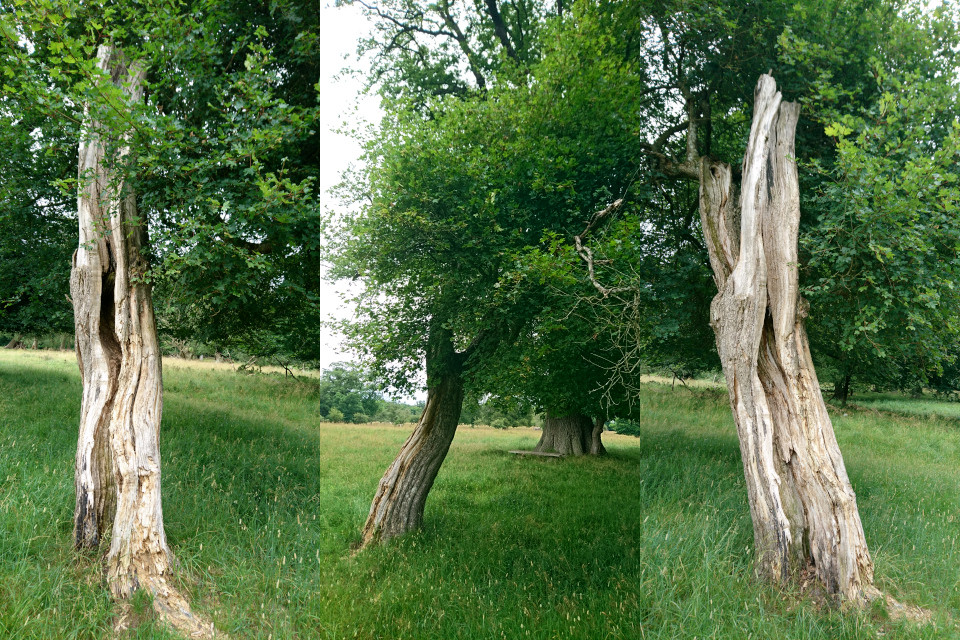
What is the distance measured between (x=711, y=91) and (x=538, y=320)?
6.68 feet

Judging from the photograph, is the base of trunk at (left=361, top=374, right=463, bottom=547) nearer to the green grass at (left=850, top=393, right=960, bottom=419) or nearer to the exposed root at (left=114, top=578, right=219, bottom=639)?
the exposed root at (left=114, top=578, right=219, bottom=639)

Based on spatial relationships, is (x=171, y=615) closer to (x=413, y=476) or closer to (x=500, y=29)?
(x=413, y=476)

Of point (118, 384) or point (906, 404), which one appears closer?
point (118, 384)

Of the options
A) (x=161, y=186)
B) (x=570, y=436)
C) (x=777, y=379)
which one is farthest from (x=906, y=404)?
(x=161, y=186)

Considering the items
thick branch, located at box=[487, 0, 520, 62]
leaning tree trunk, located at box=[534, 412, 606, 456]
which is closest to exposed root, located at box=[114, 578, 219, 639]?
leaning tree trunk, located at box=[534, 412, 606, 456]

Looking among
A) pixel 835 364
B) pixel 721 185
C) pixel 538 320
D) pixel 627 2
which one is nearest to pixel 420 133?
pixel 538 320

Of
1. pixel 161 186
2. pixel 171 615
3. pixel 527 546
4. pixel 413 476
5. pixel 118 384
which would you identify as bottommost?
pixel 171 615

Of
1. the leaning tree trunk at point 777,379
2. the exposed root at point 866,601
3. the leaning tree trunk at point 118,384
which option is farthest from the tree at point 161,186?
the exposed root at point 866,601

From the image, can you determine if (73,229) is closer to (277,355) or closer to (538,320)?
(277,355)

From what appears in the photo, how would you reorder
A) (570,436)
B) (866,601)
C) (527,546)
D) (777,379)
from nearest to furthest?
(866,601) < (527,546) < (570,436) < (777,379)

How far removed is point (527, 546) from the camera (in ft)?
9.66

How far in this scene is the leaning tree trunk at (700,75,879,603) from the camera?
2945 mm

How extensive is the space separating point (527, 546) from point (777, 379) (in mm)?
1768

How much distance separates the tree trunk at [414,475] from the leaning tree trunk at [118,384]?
1097 millimetres
